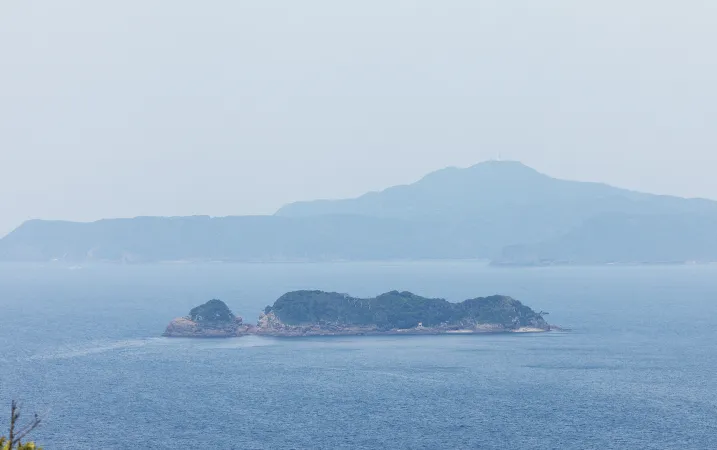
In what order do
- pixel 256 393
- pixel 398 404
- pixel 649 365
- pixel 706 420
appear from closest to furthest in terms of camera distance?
pixel 706 420
pixel 398 404
pixel 256 393
pixel 649 365

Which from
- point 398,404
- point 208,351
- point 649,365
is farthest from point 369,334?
point 398,404

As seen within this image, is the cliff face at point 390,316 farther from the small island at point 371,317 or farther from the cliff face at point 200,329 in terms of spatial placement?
the cliff face at point 200,329

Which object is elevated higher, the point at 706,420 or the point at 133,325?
the point at 133,325

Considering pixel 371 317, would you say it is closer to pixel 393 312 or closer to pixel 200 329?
pixel 393 312

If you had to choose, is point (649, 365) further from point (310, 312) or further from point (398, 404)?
point (310, 312)

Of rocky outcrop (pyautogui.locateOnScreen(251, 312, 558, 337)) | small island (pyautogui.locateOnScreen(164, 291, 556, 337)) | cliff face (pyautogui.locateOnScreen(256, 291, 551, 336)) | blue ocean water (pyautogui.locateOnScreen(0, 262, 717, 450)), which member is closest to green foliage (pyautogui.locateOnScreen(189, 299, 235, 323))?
small island (pyautogui.locateOnScreen(164, 291, 556, 337))

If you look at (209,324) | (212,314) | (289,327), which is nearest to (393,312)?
(289,327)

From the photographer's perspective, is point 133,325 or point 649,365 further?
point 133,325

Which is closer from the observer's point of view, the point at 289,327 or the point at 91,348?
the point at 91,348
